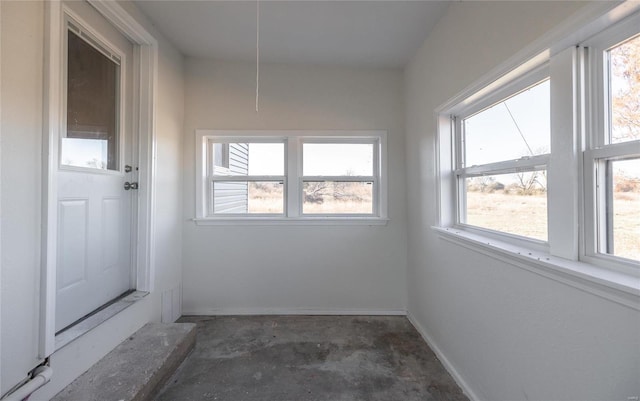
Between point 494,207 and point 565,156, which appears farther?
point 494,207

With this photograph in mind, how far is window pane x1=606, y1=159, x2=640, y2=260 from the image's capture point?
92 centimetres

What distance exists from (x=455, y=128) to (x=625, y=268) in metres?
1.39

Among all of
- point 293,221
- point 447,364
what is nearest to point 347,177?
point 293,221

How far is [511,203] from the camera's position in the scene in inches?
57.8

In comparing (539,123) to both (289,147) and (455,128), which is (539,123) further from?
(289,147)

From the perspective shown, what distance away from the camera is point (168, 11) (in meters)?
2.02

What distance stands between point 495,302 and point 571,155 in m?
0.84

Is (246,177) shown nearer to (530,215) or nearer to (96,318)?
(96,318)

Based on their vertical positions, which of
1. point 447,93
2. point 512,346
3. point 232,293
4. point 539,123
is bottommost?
point 232,293

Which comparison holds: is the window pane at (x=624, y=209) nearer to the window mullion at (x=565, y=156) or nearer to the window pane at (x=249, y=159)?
the window mullion at (x=565, y=156)

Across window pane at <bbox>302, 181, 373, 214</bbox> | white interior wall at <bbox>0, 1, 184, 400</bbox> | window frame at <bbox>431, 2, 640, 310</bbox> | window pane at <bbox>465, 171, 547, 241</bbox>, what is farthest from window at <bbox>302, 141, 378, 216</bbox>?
white interior wall at <bbox>0, 1, 184, 400</bbox>

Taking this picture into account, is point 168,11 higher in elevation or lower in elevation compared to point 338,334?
higher

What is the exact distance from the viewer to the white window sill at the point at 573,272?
0.82 meters

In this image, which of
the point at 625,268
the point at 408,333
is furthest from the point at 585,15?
the point at 408,333
